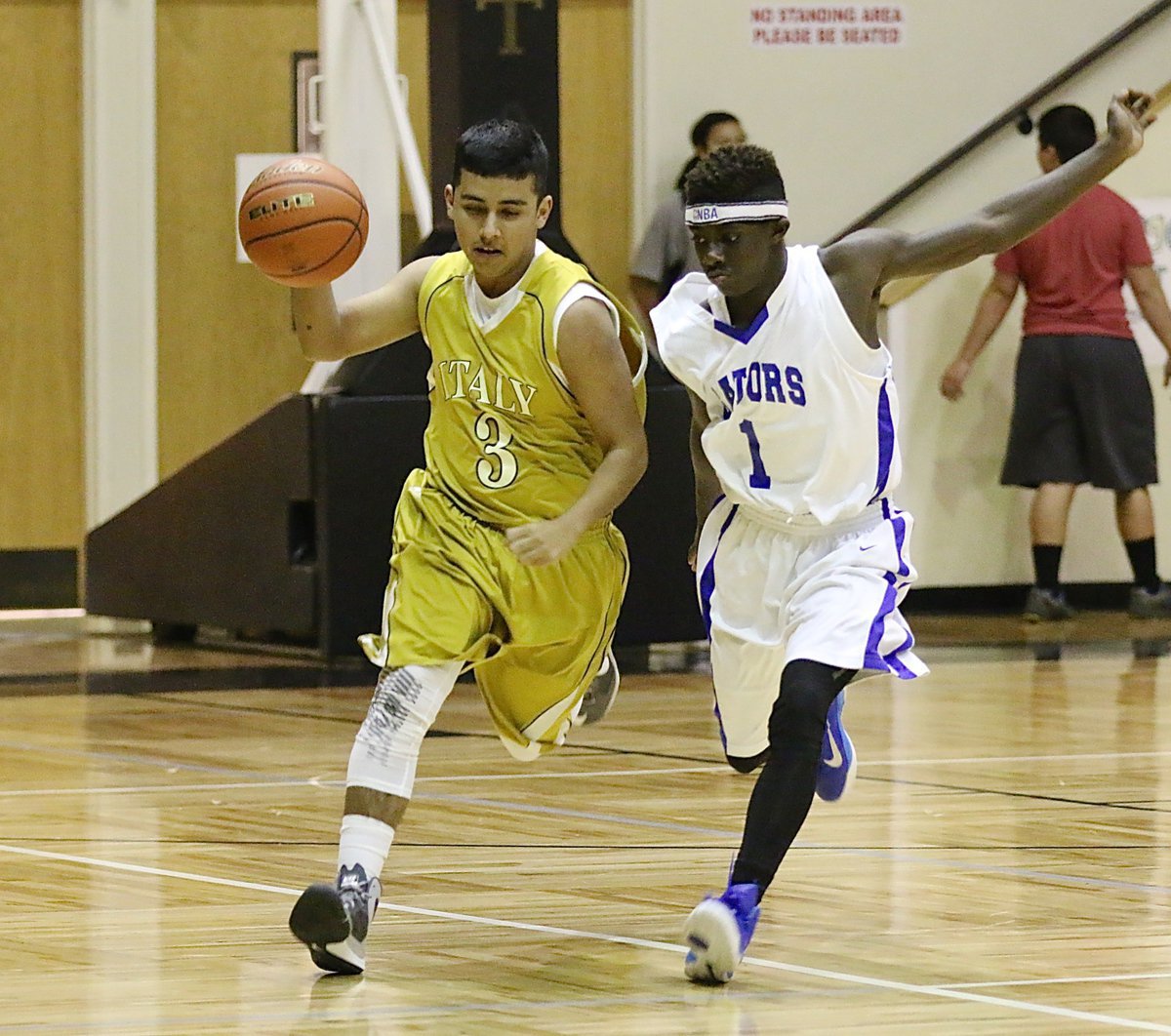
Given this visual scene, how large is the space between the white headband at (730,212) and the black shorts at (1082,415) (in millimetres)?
6261

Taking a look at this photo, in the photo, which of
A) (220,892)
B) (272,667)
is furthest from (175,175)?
(220,892)

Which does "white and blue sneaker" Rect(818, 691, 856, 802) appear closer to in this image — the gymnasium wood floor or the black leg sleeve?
the gymnasium wood floor

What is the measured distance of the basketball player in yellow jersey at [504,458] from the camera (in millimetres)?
3859

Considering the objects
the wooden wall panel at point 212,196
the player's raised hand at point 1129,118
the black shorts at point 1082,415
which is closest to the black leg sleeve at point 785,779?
the player's raised hand at point 1129,118

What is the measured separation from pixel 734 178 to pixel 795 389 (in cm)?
36

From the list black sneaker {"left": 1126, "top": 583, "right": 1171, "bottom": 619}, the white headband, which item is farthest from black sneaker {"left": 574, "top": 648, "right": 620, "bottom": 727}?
black sneaker {"left": 1126, "top": 583, "right": 1171, "bottom": 619}

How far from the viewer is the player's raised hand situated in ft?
13.0

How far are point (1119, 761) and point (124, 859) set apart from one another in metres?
2.57

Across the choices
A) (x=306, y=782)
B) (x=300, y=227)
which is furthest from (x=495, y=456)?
(x=306, y=782)

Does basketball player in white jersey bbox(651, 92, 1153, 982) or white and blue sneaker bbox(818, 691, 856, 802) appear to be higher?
basketball player in white jersey bbox(651, 92, 1153, 982)

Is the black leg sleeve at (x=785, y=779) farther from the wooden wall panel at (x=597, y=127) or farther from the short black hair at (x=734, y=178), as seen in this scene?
the wooden wall panel at (x=597, y=127)

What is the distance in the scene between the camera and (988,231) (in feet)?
12.9

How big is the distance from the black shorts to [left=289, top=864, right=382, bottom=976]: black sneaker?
686cm

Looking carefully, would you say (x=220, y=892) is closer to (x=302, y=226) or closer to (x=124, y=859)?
(x=124, y=859)
